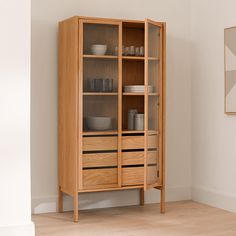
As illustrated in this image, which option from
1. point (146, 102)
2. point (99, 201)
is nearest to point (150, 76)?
point (146, 102)

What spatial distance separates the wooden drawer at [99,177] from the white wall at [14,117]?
0.80 meters

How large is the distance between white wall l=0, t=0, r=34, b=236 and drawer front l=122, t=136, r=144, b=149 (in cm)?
113

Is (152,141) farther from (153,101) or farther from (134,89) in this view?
(134,89)

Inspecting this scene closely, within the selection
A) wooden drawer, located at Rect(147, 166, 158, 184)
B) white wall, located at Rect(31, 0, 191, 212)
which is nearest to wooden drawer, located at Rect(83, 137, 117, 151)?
wooden drawer, located at Rect(147, 166, 158, 184)

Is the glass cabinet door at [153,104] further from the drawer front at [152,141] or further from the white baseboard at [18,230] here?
the white baseboard at [18,230]

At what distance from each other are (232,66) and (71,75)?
1539 mm

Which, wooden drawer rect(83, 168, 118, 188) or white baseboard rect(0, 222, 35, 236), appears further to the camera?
wooden drawer rect(83, 168, 118, 188)

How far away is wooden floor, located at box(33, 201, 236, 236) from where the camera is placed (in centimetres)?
404

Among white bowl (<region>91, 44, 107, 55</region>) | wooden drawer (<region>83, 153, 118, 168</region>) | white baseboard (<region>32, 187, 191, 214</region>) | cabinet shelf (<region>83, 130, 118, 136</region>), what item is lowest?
white baseboard (<region>32, 187, 191, 214</region>)

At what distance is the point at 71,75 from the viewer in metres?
4.51

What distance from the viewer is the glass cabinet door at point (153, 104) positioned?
4551 mm

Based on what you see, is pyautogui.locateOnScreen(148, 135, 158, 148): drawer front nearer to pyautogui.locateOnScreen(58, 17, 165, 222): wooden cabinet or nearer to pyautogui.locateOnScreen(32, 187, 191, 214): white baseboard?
pyautogui.locateOnScreen(58, 17, 165, 222): wooden cabinet

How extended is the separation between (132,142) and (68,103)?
2.26 feet

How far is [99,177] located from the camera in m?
4.53
